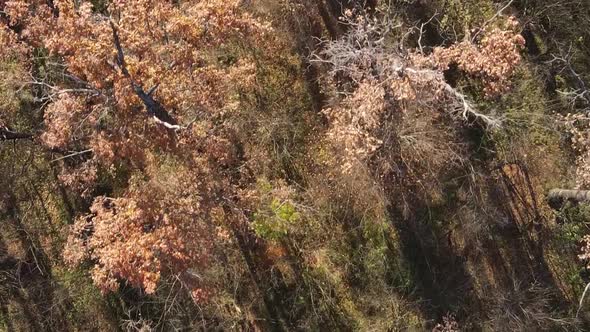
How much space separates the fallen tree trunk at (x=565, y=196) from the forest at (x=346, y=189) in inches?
1.3

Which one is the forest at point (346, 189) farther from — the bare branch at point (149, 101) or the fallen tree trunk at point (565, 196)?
the bare branch at point (149, 101)

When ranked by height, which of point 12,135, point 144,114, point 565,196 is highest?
point 12,135

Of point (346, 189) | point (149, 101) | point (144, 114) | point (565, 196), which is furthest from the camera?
point (346, 189)

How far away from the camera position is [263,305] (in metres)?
14.0

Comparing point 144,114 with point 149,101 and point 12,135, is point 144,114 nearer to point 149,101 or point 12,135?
point 149,101

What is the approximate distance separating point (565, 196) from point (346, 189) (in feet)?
17.8

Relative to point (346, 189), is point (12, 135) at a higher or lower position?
higher

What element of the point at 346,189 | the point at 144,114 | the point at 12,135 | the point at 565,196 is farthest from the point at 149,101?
the point at 565,196

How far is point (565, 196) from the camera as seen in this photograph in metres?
13.8

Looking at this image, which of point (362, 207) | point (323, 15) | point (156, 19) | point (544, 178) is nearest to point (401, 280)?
point (362, 207)

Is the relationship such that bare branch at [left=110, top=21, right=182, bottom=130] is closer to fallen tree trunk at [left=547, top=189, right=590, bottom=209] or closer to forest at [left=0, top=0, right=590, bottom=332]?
forest at [left=0, top=0, right=590, bottom=332]

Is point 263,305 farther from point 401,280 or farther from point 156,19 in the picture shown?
point 156,19

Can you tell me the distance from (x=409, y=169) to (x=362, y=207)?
5.00ft

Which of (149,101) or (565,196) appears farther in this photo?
(565,196)
